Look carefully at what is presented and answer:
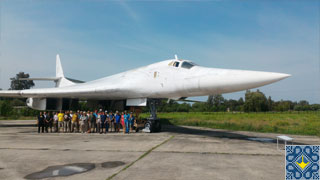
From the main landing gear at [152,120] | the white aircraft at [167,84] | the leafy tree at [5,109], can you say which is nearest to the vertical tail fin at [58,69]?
the white aircraft at [167,84]

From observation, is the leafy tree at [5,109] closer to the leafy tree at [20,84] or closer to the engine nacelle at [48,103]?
the engine nacelle at [48,103]

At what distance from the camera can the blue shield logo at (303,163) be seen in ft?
11.9

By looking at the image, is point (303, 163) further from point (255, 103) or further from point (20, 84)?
point (20, 84)

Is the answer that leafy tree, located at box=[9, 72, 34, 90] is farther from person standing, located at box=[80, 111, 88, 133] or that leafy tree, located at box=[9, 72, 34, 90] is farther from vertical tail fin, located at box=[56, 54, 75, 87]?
person standing, located at box=[80, 111, 88, 133]

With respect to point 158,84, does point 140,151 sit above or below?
below

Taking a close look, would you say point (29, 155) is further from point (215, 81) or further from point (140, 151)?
point (215, 81)

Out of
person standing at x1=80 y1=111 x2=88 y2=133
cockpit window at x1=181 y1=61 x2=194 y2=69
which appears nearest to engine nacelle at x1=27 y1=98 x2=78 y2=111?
person standing at x1=80 y1=111 x2=88 y2=133

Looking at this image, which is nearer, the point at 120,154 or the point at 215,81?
the point at 120,154

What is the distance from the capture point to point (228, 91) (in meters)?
8.38

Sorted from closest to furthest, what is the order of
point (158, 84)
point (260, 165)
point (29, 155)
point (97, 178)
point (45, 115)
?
point (97, 178)
point (260, 165)
point (29, 155)
point (158, 84)
point (45, 115)

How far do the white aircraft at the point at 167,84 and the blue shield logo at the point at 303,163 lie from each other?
3.71m

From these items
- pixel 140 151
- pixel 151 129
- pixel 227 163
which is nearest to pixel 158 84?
pixel 151 129

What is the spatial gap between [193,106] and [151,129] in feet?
256

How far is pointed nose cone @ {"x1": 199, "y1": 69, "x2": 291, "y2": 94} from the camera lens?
284 inches
